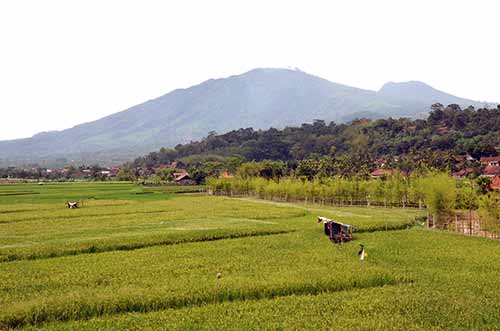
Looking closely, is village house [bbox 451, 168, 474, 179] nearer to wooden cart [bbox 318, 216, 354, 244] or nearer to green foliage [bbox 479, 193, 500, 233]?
green foliage [bbox 479, 193, 500, 233]

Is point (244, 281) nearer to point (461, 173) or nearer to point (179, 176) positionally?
point (461, 173)

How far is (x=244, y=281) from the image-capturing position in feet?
56.9

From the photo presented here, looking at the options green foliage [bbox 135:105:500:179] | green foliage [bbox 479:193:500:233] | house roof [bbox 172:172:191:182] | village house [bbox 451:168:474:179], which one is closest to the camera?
green foliage [bbox 479:193:500:233]

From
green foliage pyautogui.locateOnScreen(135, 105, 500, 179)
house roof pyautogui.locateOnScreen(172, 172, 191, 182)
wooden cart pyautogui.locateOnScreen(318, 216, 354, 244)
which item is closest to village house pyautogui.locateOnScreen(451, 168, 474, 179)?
green foliage pyautogui.locateOnScreen(135, 105, 500, 179)

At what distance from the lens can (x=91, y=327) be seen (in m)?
13.3

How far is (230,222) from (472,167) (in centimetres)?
6418

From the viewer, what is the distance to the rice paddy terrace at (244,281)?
1379cm

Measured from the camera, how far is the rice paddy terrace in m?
13.8

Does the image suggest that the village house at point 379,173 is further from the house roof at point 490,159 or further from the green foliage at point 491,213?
A: the green foliage at point 491,213

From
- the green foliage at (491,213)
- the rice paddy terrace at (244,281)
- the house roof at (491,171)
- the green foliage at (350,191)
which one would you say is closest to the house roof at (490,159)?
the house roof at (491,171)

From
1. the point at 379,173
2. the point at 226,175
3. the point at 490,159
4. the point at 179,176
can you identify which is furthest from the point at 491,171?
the point at 179,176

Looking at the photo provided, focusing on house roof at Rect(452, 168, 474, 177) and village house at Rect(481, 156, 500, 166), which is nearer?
house roof at Rect(452, 168, 474, 177)

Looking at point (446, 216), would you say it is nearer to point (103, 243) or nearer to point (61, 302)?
point (103, 243)

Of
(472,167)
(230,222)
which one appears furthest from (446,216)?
(472,167)
